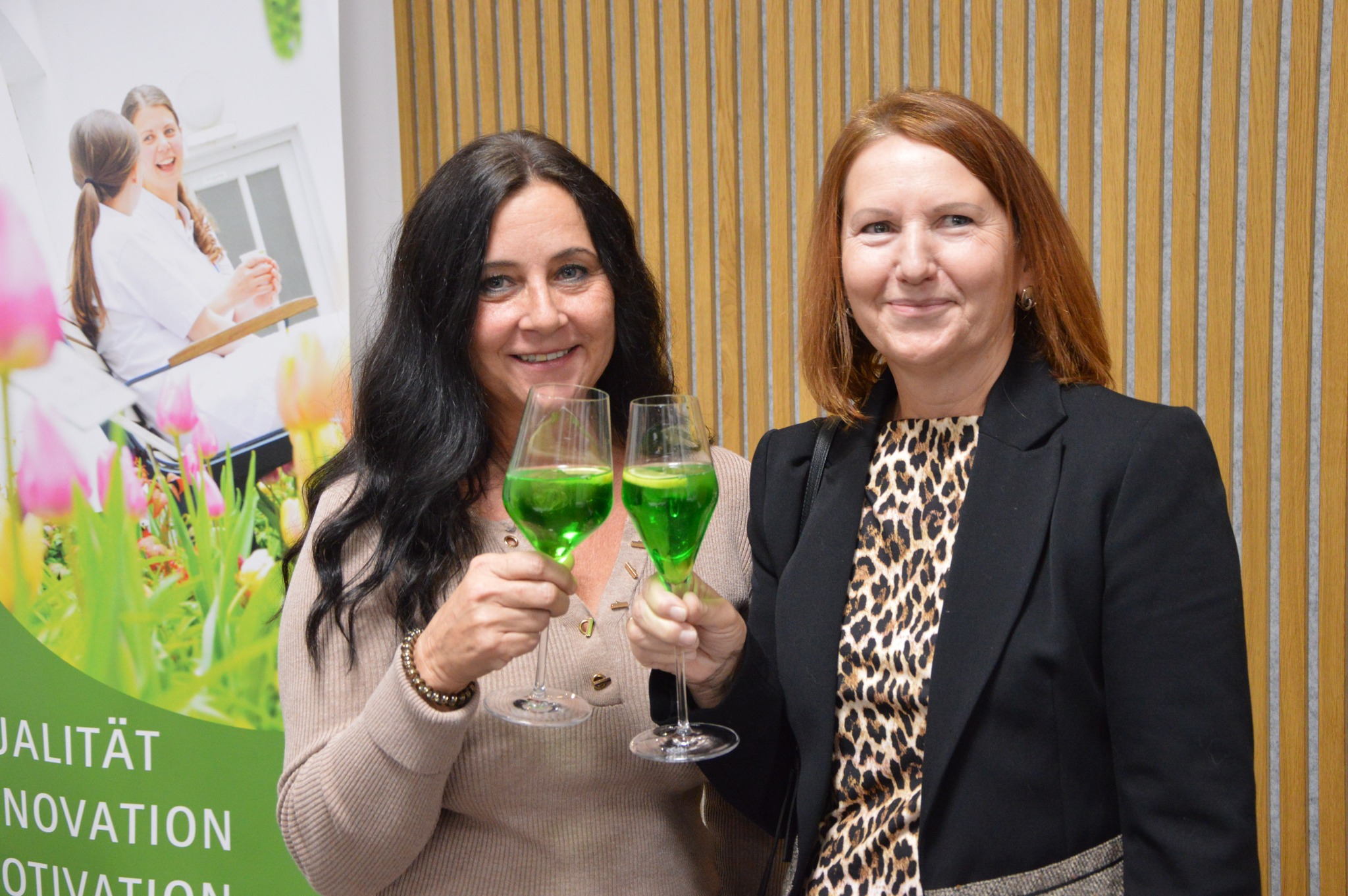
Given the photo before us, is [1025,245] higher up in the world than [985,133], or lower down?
lower down

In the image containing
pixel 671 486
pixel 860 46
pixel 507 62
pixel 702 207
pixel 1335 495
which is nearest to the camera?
pixel 671 486

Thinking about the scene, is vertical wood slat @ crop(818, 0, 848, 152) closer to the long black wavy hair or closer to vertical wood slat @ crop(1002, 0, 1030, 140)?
vertical wood slat @ crop(1002, 0, 1030, 140)

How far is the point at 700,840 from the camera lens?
5.78 feet

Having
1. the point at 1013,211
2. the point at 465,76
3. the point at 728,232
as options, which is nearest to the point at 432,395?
the point at 1013,211

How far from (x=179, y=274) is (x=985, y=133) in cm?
243

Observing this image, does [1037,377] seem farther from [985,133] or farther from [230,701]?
[230,701]

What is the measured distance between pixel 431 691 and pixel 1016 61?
2.18 meters

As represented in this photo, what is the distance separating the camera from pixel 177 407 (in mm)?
3129

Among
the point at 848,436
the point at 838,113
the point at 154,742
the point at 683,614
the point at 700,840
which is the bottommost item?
the point at 154,742

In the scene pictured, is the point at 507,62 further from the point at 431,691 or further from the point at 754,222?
the point at 431,691

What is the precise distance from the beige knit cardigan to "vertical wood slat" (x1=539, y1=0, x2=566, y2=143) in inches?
77.1

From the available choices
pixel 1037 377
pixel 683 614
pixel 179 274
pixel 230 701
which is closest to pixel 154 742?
pixel 230 701

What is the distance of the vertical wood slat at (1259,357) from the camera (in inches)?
101

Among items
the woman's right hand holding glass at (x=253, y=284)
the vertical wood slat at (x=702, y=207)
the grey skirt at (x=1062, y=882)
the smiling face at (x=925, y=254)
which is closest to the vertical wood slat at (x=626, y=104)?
the vertical wood slat at (x=702, y=207)
